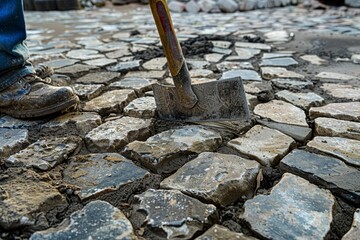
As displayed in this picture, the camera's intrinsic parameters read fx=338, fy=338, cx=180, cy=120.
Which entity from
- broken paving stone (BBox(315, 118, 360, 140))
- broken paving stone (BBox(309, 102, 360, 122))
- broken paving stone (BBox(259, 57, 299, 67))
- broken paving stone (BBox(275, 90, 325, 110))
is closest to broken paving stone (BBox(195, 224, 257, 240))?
broken paving stone (BBox(315, 118, 360, 140))

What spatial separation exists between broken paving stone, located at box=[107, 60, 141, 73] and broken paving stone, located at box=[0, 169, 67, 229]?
1412 millimetres

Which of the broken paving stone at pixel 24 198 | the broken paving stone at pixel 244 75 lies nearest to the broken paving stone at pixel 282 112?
the broken paving stone at pixel 244 75

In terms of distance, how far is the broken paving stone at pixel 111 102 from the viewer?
1740 mm

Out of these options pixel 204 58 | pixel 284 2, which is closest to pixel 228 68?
pixel 204 58

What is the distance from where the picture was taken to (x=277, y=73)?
2.33 m

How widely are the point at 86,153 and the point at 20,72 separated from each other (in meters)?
0.68

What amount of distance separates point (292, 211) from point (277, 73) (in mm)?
1517

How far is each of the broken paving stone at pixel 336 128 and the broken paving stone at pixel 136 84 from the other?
1.00 meters

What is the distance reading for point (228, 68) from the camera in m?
2.49

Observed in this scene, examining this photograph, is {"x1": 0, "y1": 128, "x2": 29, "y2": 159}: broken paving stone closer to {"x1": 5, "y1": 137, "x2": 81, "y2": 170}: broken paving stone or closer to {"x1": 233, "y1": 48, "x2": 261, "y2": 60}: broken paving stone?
{"x1": 5, "y1": 137, "x2": 81, "y2": 170}: broken paving stone

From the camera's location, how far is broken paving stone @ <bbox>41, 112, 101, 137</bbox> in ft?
4.95

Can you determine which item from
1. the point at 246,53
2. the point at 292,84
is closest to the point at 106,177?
the point at 292,84

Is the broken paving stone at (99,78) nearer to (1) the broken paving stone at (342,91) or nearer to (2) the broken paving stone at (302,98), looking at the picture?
(2) the broken paving stone at (302,98)

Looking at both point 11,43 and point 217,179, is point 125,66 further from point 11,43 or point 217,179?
point 217,179
